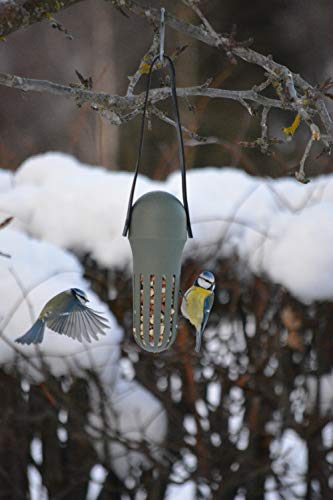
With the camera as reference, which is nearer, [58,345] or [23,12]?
[23,12]

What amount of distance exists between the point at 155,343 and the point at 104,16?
9.84 metres

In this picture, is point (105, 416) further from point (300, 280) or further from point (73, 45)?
point (73, 45)

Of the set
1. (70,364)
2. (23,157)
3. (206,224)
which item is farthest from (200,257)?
(23,157)

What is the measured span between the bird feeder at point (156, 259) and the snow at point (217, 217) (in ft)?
4.28

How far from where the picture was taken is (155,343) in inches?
69.4

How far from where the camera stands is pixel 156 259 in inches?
68.1

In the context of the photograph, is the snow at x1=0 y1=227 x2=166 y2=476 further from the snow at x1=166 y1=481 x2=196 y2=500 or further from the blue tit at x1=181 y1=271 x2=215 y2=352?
the blue tit at x1=181 y1=271 x2=215 y2=352

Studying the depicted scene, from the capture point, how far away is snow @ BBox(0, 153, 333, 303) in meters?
3.02

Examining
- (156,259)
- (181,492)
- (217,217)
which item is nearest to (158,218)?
(156,259)

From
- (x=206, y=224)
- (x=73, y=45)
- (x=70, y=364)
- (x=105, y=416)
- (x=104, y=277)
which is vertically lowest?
(x=105, y=416)

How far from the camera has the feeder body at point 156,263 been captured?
1.70 meters

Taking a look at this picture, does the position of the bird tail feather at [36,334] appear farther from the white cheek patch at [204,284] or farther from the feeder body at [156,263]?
the white cheek patch at [204,284]

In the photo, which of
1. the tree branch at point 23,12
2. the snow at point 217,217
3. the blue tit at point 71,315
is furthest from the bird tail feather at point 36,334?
the snow at point 217,217

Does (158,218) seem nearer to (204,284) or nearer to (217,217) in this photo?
(204,284)
